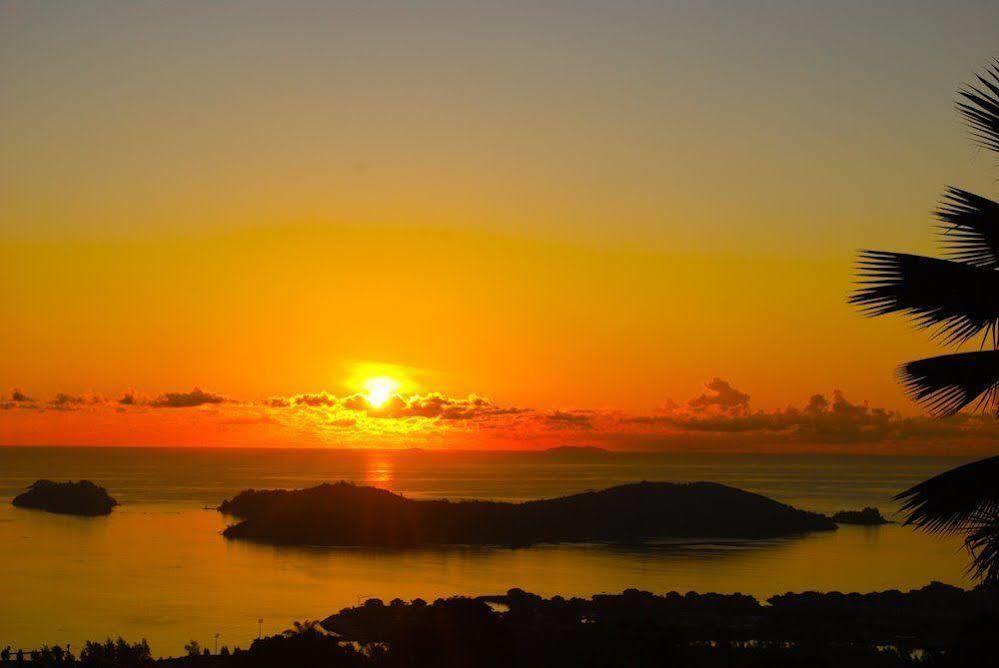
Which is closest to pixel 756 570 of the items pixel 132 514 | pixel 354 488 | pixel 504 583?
pixel 504 583

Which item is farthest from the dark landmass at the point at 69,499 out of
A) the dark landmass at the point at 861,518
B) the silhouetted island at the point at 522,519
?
the dark landmass at the point at 861,518

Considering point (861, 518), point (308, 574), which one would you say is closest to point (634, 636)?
point (308, 574)

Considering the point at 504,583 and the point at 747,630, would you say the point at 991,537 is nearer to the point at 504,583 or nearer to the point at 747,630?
the point at 747,630

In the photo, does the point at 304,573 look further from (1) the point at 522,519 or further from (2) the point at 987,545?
(2) the point at 987,545

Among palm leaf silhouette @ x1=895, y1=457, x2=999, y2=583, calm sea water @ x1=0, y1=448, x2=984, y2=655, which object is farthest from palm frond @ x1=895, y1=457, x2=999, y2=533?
calm sea water @ x1=0, y1=448, x2=984, y2=655

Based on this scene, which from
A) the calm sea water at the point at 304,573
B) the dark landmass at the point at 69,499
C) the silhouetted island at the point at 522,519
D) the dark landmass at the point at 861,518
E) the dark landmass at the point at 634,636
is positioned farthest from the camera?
the dark landmass at the point at 69,499

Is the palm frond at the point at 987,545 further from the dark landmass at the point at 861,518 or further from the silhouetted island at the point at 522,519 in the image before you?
the dark landmass at the point at 861,518

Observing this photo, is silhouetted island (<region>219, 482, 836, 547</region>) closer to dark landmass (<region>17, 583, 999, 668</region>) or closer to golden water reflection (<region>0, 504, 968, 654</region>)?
golden water reflection (<region>0, 504, 968, 654</region>)
